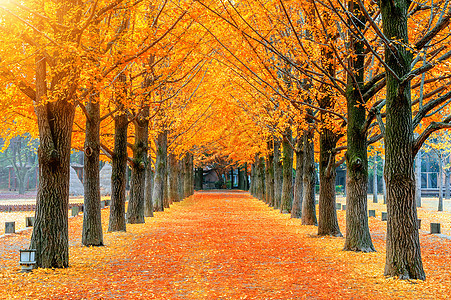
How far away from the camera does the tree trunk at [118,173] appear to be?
17.3 meters

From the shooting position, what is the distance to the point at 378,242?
15.1 m

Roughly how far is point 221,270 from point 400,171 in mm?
4137

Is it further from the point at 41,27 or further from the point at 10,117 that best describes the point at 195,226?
the point at 41,27

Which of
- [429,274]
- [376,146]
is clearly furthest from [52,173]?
[376,146]

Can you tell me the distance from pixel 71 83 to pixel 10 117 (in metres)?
8.71

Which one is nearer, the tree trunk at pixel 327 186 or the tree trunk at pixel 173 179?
the tree trunk at pixel 327 186

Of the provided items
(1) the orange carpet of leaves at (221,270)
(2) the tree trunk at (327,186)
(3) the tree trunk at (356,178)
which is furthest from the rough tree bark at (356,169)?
(2) the tree trunk at (327,186)

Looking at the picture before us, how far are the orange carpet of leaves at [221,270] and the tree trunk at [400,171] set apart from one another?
1.33ft

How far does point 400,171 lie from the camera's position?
29.0 feet

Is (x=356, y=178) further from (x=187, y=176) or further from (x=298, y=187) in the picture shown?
(x=187, y=176)

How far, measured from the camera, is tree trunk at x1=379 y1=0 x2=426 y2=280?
8773 mm

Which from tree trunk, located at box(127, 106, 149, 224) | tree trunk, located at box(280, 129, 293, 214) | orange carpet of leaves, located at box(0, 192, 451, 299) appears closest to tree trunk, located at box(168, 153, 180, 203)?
tree trunk, located at box(280, 129, 293, 214)

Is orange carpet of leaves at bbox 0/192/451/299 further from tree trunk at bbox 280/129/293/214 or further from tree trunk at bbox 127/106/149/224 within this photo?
tree trunk at bbox 280/129/293/214

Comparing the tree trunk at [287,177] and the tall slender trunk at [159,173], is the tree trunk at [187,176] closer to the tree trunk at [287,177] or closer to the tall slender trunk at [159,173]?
the tall slender trunk at [159,173]
